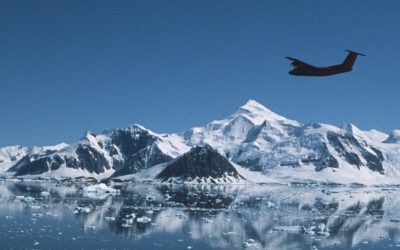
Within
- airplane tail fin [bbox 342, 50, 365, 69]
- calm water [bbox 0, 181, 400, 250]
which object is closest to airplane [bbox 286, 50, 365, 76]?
airplane tail fin [bbox 342, 50, 365, 69]

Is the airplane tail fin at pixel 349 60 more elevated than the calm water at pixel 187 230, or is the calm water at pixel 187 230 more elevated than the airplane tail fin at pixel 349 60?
the airplane tail fin at pixel 349 60

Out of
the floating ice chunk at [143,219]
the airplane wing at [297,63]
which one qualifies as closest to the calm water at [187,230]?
the floating ice chunk at [143,219]

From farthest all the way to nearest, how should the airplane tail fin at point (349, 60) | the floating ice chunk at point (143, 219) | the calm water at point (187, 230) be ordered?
the floating ice chunk at point (143, 219), the calm water at point (187, 230), the airplane tail fin at point (349, 60)

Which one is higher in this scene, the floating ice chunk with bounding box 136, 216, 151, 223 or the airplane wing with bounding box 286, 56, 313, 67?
the airplane wing with bounding box 286, 56, 313, 67

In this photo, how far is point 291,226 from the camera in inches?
3369

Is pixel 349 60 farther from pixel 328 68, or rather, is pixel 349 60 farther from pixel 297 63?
pixel 297 63

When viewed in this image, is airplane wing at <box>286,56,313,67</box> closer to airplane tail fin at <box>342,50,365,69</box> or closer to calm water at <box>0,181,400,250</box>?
airplane tail fin at <box>342,50,365,69</box>

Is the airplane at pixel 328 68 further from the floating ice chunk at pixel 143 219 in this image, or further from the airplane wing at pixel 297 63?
the floating ice chunk at pixel 143 219

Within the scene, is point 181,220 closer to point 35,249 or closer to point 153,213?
point 153,213

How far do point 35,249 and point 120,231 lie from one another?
2002 cm

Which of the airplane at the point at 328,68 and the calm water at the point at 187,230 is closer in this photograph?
the airplane at the point at 328,68

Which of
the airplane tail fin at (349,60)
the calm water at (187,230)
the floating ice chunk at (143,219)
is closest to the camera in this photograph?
the airplane tail fin at (349,60)

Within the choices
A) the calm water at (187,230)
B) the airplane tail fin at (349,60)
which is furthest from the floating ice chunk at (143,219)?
the airplane tail fin at (349,60)

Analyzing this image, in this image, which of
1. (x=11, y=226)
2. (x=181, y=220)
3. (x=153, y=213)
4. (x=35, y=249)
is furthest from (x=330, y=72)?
(x=153, y=213)
